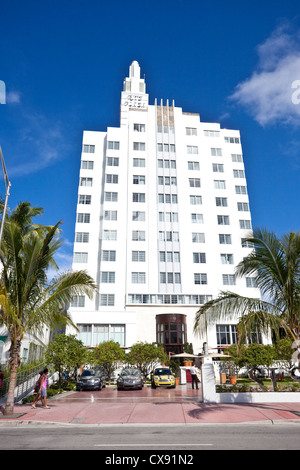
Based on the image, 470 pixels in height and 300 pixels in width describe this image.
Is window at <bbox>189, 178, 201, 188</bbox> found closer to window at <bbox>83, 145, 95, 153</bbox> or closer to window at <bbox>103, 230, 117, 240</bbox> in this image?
window at <bbox>103, 230, 117, 240</bbox>

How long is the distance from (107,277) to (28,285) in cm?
2920

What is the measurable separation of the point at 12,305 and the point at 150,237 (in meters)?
32.5

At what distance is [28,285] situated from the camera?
15.5 meters

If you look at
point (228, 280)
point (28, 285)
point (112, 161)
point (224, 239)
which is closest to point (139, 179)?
point (112, 161)

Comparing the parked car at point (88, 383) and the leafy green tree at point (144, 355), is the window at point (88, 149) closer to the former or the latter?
the leafy green tree at point (144, 355)

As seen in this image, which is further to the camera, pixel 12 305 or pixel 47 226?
pixel 47 226

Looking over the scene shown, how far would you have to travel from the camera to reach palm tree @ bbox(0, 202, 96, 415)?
589 inches

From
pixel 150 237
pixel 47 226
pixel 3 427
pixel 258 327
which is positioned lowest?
pixel 3 427

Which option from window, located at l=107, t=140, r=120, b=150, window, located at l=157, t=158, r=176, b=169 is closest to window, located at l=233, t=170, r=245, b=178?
window, located at l=157, t=158, r=176, b=169

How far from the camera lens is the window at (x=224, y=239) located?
4825 cm

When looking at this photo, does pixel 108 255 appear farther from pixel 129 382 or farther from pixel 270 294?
pixel 270 294

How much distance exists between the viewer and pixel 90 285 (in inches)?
642

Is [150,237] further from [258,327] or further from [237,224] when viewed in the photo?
[258,327]
